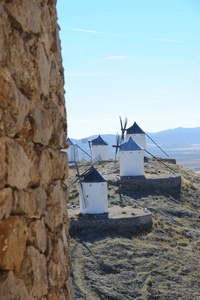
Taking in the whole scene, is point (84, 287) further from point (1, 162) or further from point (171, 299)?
point (1, 162)

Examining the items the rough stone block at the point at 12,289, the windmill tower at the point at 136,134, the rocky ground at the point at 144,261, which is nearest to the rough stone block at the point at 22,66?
the rough stone block at the point at 12,289

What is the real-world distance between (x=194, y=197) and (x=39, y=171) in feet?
105

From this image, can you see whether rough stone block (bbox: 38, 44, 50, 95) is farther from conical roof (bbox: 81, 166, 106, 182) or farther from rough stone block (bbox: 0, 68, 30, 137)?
conical roof (bbox: 81, 166, 106, 182)

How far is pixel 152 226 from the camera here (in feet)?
84.8

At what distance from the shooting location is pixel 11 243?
101 inches

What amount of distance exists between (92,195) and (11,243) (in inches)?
926

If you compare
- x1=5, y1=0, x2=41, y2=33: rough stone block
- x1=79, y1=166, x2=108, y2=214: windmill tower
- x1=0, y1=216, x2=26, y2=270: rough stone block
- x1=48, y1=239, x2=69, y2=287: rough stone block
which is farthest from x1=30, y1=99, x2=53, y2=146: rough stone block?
x1=79, y1=166, x2=108, y2=214: windmill tower

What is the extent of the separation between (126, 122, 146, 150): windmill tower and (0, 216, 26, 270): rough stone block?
3967 cm

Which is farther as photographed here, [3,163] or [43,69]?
[43,69]

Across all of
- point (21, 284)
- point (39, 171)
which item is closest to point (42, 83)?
point (39, 171)

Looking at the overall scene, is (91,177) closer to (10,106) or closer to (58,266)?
(58,266)

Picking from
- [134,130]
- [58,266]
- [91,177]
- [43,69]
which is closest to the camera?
[43,69]

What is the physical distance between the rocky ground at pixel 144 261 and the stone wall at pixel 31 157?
14527mm

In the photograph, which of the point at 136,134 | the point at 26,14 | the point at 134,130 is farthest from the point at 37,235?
the point at 134,130
